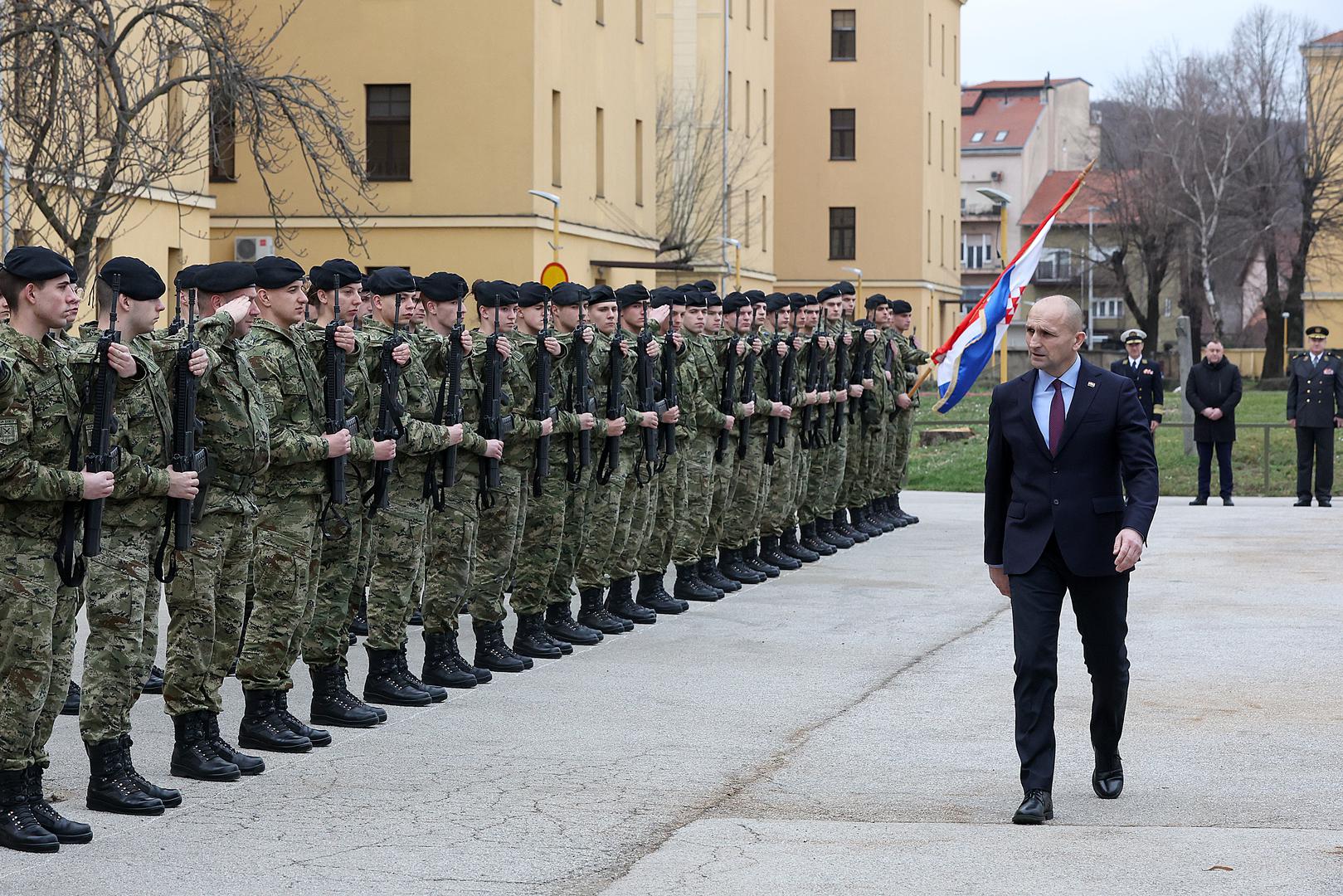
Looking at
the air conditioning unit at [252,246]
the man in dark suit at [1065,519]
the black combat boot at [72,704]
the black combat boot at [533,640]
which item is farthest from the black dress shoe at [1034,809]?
the air conditioning unit at [252,246]

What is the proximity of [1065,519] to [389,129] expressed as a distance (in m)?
27.6

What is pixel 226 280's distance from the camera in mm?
8148

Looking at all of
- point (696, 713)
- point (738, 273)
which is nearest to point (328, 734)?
point (696, 713)

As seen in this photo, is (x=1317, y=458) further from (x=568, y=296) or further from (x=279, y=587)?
(x=279, y=587)

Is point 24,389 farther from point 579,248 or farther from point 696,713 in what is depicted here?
point 579,248

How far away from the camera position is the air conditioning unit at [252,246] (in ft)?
108

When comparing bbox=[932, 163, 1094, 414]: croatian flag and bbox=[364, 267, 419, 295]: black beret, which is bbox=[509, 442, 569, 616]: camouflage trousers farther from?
bbox=[932, 163, 1094, 414]: croatian flag

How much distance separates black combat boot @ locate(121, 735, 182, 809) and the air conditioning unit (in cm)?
2641

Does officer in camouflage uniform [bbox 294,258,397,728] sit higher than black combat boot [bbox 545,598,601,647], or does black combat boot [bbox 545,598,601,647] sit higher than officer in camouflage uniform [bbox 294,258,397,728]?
officer in camouflage uniform [bbox 294,258,397,728]

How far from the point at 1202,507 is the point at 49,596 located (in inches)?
678

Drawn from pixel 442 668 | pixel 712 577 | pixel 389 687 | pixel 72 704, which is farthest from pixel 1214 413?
pixel 72 704

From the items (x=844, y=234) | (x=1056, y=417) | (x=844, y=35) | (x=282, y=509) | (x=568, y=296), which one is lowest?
(x=282, y=509)

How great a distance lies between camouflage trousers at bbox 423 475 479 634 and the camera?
9977 mm

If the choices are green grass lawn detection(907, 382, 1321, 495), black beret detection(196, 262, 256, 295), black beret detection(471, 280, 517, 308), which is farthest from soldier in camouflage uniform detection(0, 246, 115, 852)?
green grass lawn detection(907, 382, 1321, 495)
